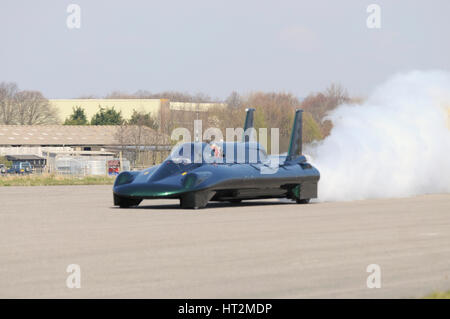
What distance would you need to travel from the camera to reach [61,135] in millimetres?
105500

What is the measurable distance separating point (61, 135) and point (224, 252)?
315ft

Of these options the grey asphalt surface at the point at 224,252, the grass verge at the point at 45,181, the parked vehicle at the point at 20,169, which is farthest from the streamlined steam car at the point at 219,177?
the parked vehicle at the point at 20,169

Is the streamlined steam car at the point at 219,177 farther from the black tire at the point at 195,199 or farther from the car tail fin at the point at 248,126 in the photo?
the car tail fin at the point at 248,126

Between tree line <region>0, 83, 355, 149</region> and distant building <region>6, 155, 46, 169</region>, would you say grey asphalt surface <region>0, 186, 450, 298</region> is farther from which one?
distant building <region>6, 155, 46, 169</region>

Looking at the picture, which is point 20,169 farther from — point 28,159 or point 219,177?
point 219,177

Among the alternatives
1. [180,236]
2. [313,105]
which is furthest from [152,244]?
[313,105]

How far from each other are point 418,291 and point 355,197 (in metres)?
16.6

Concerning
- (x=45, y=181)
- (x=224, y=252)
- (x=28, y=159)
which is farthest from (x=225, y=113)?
(x=224, y=252)

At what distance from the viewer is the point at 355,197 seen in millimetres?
25094

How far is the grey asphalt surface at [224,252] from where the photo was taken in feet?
28.8

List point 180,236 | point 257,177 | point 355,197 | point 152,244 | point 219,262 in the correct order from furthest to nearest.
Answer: point 355,197 < point 257,177 < point 180,236 < point 152,244 < point 219,262

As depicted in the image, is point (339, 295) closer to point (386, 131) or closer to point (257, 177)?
point (257, 177)
